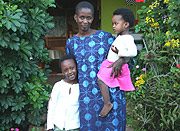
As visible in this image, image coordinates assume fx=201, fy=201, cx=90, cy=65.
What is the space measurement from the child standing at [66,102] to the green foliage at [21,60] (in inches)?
34.6

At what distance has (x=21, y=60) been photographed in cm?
262

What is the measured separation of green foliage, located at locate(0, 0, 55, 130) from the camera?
2363mm

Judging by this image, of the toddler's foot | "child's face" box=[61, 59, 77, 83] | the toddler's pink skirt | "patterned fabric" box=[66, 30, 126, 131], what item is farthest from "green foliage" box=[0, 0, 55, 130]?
the toddler's foot

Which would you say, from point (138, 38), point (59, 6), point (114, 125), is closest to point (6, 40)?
point (114, 125)

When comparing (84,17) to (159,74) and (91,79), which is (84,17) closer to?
(91,79)

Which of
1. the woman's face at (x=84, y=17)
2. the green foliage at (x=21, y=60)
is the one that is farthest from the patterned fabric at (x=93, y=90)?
the green foliage at (x=21, y=60)

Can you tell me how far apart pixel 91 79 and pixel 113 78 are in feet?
0.68

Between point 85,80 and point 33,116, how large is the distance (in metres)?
1.72

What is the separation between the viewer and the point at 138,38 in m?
3.40

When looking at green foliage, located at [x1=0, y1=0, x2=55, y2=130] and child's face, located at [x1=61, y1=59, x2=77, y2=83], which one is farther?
green foliage, located at [x1=0, y1=0, x2=55, y2=130]

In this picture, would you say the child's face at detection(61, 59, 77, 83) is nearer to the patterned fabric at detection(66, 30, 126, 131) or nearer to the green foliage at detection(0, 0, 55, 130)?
the patterned fabric at detection(66, 30, 126, 131)

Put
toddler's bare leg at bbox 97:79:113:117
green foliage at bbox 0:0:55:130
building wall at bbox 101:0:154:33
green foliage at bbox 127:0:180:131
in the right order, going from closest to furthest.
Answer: toddler's bare leg at bbox 97:79:113:117 → green foliage at bbox 0:0:55:130 → green foliage at bbox 127:0:180:131 → building wall at bbox 101:0:154:33

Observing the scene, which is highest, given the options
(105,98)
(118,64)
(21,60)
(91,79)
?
(21,60)

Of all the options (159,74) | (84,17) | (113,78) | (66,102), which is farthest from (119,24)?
(159,74)
